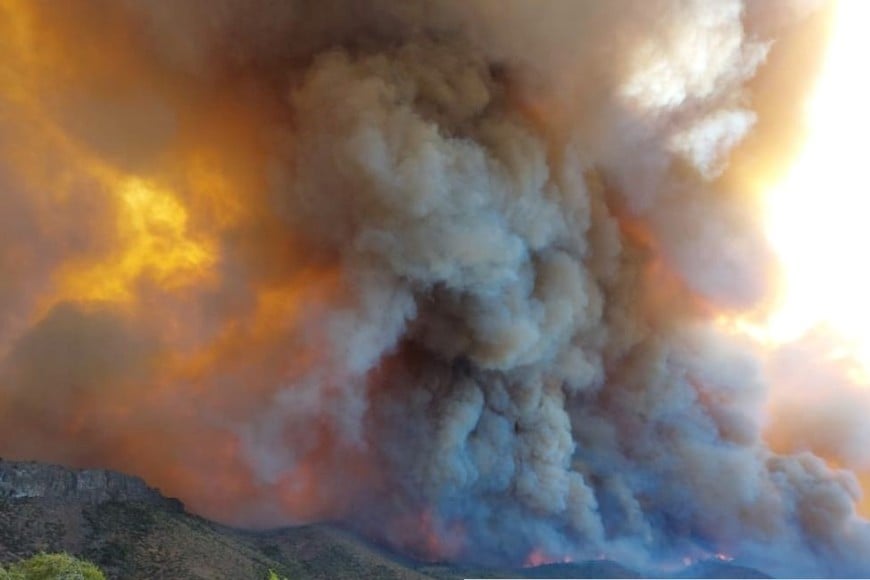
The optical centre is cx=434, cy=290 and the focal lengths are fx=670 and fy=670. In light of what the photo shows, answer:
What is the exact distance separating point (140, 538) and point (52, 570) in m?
13.2

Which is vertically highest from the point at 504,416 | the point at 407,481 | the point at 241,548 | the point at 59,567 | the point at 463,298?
the point at 463,298

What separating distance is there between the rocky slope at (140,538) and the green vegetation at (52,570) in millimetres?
5882

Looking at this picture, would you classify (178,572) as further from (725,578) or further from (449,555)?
(725,578)

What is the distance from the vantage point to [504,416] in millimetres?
60594

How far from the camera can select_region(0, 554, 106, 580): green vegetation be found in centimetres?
2319

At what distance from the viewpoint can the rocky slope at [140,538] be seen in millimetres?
32688

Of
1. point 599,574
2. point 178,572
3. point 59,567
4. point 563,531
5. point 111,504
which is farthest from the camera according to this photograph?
point 563,531

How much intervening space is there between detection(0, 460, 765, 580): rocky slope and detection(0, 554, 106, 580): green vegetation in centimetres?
588

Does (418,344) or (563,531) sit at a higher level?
(418,344)

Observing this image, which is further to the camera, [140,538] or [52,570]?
[140,538]

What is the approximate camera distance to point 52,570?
77.7 ft

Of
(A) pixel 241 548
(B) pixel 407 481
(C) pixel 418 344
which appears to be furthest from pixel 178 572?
(C) pixel 418 344

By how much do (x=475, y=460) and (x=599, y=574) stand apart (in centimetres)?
1472

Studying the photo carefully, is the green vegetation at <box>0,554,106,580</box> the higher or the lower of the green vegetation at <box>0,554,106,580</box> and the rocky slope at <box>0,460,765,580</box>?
the lower
